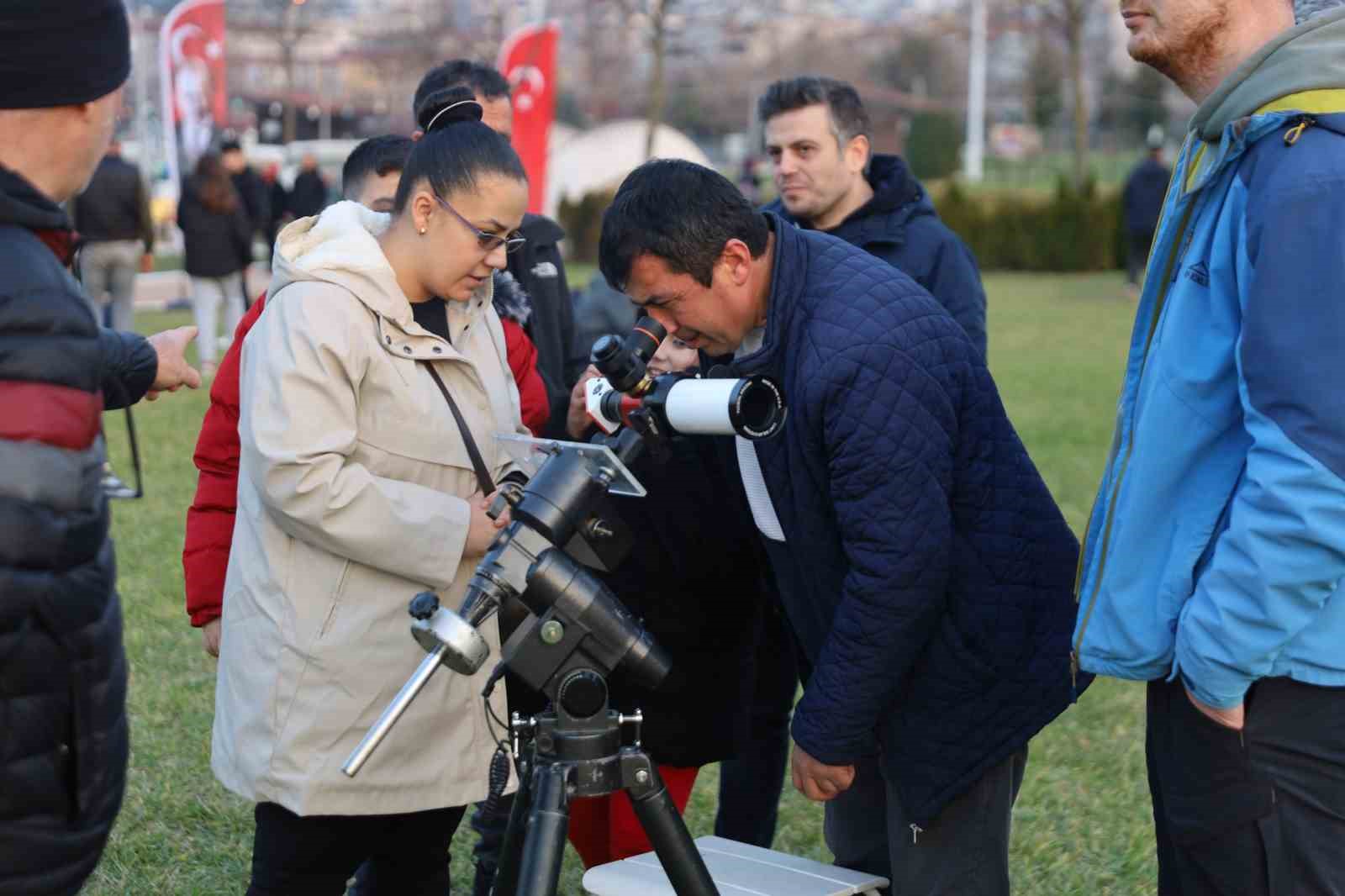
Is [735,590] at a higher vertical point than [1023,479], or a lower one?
lower

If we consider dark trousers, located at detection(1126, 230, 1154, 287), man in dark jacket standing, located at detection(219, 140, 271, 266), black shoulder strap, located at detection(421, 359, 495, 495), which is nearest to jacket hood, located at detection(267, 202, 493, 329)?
black shoulder strap, located at detection(421, 359, 495, 495)

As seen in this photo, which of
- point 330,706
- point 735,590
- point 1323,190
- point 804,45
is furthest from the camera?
point 804,45

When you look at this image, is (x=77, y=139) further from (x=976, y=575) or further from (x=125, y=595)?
(x=125, y=595)

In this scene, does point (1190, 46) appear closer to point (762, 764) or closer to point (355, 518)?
point (355, 518)

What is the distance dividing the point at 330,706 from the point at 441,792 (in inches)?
11.1

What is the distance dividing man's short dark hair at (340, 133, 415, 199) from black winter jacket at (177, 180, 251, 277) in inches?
375

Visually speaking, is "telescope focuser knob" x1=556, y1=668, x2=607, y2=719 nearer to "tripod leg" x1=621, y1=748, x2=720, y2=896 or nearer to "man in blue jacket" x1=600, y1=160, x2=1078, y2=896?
"tripod leg" x1=621, y1=748, x2=720, y2=896

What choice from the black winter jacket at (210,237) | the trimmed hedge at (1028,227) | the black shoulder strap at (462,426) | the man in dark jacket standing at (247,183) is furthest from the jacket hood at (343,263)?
the trimmed hedge at (1028,227)

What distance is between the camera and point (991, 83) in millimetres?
58188

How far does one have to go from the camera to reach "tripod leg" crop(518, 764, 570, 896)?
7.71 feet

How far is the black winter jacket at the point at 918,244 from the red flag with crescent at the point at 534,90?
36.6ft

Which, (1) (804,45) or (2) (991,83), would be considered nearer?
(1) (804,45)

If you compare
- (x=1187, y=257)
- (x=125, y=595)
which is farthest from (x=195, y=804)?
(x=1187, y=257)

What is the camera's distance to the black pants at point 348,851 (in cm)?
279
